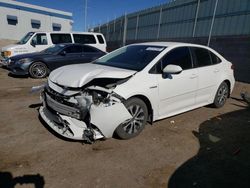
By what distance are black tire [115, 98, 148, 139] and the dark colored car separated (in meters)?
6.38

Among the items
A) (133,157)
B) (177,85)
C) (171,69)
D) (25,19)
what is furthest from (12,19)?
(133,157)

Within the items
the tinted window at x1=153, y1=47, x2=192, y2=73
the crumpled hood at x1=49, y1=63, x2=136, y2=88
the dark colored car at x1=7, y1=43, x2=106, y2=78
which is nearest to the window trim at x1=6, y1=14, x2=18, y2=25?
the dark colored car at x1=7, y1=43, x2=106, y2=78

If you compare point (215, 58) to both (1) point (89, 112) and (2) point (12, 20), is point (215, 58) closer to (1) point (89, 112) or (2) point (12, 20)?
(1) point (89, 112)

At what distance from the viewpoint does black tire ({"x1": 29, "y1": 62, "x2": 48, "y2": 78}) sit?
877 cm

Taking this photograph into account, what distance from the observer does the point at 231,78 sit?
587 cm

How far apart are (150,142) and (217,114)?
7.99 ft

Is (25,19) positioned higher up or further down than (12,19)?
higher up

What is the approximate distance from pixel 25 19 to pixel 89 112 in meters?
39.3

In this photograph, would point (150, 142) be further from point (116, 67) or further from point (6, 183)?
point (6, 183)

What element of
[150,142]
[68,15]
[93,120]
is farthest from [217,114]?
[68,15]

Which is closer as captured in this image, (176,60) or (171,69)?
(171,69)

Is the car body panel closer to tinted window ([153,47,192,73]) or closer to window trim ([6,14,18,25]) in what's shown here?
tinted window ([153,47,192,73])

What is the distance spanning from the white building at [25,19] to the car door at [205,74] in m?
36.3

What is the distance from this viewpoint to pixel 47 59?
9.01 metres
